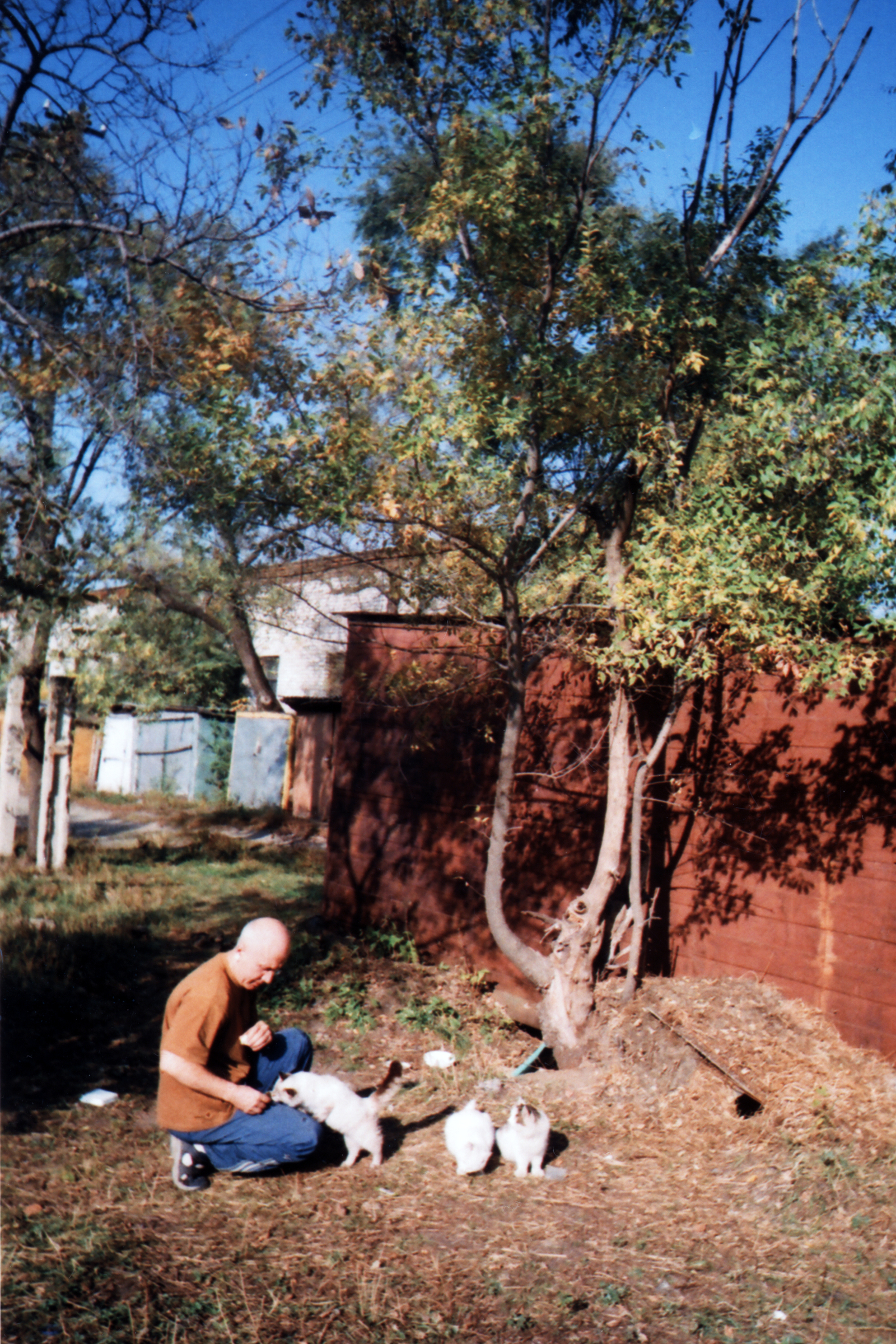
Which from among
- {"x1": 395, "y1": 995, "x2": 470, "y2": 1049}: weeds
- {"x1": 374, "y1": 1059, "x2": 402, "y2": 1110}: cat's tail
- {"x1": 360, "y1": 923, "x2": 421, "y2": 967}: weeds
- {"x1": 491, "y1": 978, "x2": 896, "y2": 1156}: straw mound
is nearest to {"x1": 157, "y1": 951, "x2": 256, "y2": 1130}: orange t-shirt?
{"x1": 374, "y1": 1059, "x2": 402, "y2": 1110}: cat's tail

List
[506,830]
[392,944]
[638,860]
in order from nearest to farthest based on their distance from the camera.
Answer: [638,860] < [506,830] < [392,944]

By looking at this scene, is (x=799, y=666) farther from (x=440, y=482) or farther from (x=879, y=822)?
(x=440, y=482)

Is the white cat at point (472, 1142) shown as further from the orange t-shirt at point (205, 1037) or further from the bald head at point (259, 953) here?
the bald head at point (259, 953)

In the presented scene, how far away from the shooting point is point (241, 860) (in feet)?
43.4

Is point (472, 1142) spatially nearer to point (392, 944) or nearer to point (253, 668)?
point (392, 944)

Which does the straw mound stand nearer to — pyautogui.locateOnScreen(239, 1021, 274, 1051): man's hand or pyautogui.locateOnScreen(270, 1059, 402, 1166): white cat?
pyautogui.locateOnScreen(270, 1059, 402, 1166): white cat

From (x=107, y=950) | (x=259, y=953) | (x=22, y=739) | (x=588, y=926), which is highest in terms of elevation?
(x=22, y=739)

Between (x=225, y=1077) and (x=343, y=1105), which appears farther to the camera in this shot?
(x=343, y=1105)

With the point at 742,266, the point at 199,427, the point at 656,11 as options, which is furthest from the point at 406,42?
the point at 199,427

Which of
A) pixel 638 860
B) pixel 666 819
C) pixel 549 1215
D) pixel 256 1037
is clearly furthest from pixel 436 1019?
pixel 256 1037

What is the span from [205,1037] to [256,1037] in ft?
0.88

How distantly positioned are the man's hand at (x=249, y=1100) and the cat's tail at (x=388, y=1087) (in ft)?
2.13

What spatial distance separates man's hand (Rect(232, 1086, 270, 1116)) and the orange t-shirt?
0.34 ft

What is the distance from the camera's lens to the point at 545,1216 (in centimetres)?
407
